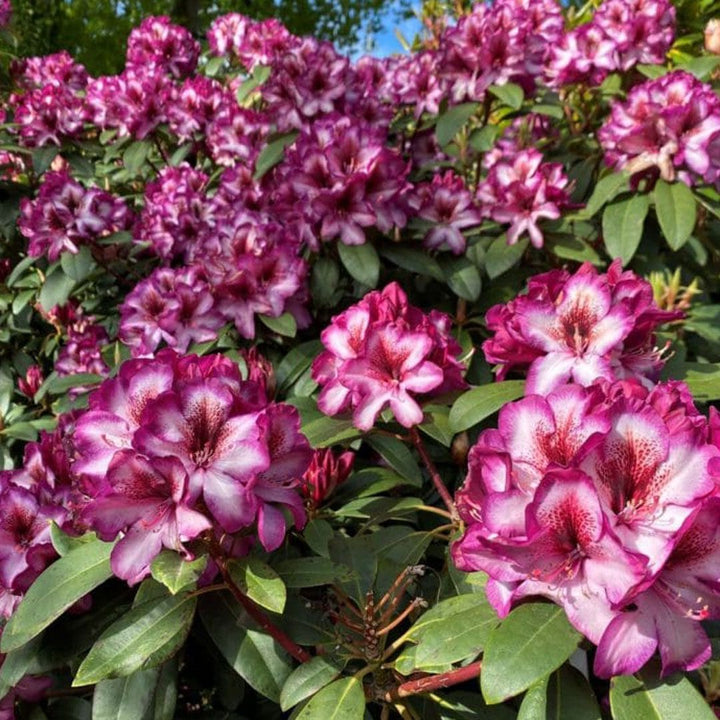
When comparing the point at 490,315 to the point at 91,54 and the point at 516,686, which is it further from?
the point at 91,54

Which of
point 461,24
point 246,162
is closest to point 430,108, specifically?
point 461,24

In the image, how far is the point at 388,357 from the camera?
1.19 meters

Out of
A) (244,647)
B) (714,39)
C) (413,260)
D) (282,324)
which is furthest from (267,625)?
(714,39)

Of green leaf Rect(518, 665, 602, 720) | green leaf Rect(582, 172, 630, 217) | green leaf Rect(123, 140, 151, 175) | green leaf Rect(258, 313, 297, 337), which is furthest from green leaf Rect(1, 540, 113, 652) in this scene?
green leaf Rect(123, 140, 151, 175)

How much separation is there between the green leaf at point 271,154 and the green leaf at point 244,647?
130 cm

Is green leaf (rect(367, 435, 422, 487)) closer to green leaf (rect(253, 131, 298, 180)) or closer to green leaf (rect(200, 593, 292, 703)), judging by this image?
green leaf (rect(200, 593, 292, 703))

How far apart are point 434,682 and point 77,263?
62.8 inches

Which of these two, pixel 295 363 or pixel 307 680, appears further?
pixel 295 363

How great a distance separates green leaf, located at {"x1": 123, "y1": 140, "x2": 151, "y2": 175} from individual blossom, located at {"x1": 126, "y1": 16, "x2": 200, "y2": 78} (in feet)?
1.34

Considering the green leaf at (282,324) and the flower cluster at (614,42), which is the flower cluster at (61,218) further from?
the flower cluster at (614,42)

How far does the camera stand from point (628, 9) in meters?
2.20

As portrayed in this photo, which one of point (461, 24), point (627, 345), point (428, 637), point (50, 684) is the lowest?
point (50, 684)

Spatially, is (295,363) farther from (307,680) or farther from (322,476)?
(307,680)

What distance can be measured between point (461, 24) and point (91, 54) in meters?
9.34
